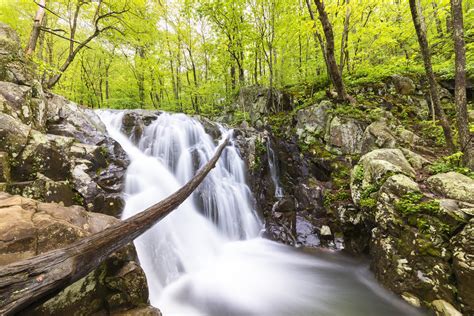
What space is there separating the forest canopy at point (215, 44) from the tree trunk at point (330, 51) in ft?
1.49

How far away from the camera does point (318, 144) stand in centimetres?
893

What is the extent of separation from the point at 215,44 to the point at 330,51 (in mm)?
8082

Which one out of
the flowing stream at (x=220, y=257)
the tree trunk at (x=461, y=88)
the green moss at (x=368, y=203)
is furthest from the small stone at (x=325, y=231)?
the tree trunk at (x=461, y=88)

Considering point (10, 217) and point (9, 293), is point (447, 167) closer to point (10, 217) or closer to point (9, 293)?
point (9, 293)

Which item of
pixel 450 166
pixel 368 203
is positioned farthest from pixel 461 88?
pixel 368 203

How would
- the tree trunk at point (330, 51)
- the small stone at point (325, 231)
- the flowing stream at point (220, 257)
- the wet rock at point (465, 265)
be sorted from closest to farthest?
the wet rock at point (465, 265), the flowing stream at point (220, 257), the small stone at point (325, 231), the tree trunk at point (330, 51)

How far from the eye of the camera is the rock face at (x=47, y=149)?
12.8ft

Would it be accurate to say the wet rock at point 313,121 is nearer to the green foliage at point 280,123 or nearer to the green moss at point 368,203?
the green foliage at point 280,123

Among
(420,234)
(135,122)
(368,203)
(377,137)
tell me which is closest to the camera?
(420,234)

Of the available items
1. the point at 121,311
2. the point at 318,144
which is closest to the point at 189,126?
the point at 318,144

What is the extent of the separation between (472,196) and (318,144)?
5.11m

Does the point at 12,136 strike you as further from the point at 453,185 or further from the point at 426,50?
the point at 426,50

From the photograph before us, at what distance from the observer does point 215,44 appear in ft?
44.7

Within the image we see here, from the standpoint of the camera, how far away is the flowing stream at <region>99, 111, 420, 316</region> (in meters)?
4.34
